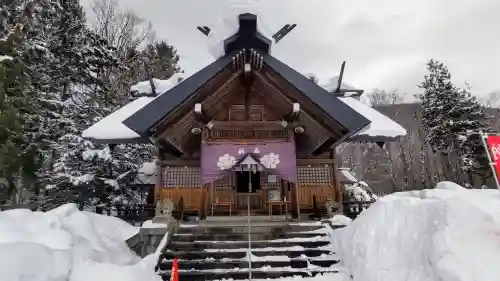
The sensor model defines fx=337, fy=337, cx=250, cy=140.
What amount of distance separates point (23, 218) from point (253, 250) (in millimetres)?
4477

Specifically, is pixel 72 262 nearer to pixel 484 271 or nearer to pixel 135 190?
pixel 484 271

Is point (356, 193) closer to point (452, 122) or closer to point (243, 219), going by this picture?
point (452, 122)

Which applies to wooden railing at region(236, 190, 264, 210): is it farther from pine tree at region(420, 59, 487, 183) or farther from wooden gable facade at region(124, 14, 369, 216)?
pine tree at region(420, 59, 487, 183)

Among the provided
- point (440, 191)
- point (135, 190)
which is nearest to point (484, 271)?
point (440, 191)

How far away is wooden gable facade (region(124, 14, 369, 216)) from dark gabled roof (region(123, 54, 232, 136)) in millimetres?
26

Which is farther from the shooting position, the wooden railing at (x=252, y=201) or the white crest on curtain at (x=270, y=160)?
the wooden railing at (x=252, y=201)

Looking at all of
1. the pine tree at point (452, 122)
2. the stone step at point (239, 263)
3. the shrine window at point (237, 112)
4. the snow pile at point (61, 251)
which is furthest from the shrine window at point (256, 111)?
the pine tree at point (452, 122)

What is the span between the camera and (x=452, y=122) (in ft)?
68.6

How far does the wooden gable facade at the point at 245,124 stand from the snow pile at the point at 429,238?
3.25 meters

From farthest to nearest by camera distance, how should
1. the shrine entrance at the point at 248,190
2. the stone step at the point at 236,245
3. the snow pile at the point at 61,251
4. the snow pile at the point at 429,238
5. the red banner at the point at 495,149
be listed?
the shrine entrance at the point at 248,190 → the stone step at the point at 236,245 → the red banner at the point at 495,149 → the snow pile at the point at 61,251 → the snow pile at the point at 429,238

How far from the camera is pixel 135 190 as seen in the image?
16297 mm

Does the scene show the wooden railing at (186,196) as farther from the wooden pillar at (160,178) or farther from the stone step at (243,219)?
the stone step at (243,219)

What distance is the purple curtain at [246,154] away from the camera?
9773 millimetres

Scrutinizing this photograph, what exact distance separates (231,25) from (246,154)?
15.3ft
